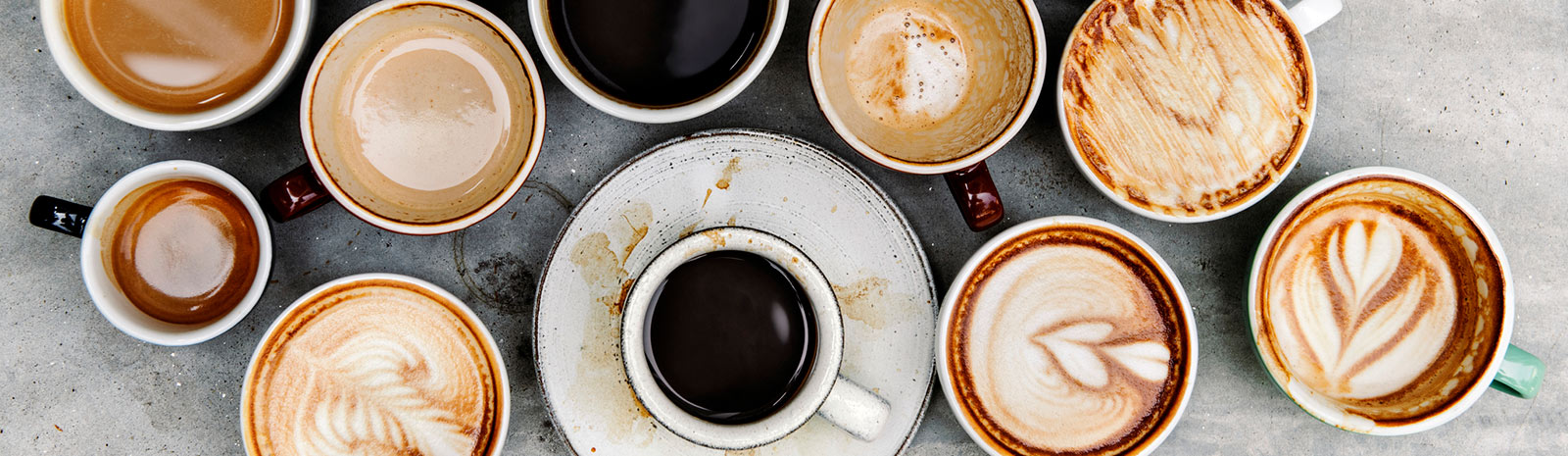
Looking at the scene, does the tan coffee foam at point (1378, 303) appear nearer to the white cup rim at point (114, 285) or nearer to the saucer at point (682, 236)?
the saucer at point (682, 236)

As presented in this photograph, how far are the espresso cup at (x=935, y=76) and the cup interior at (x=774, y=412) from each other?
19 centimetres

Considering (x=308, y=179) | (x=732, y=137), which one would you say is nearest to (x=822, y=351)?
(x=732, y=137)

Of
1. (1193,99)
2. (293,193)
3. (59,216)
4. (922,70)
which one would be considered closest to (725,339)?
(922,70)

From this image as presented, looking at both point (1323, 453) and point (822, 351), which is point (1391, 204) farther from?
point (822, 351)

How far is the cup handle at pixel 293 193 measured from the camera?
0.91 meters

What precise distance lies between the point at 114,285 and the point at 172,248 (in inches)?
2.9

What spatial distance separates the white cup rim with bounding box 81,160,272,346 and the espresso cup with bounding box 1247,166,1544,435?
4.27ft

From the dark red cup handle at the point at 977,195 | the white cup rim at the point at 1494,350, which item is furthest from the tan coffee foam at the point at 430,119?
the white cup rim at the point at 1494,350

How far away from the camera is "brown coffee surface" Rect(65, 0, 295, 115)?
3.07ft

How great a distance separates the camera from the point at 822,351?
0.85m

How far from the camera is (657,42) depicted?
0.96 meters

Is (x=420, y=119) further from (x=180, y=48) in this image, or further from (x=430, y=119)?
(x=180, y=48)

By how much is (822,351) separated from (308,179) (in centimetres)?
66

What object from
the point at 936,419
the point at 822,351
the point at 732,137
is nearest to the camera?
the point at 822,351
